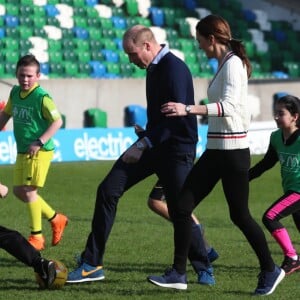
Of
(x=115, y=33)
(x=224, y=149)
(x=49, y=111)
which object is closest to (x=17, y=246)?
(x=224, y=149)

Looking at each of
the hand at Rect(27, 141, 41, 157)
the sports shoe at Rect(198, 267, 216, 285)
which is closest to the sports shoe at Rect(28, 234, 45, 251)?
the hand at Rect(27, 141, 41, 157)

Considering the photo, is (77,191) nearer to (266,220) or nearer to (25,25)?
(266,220)

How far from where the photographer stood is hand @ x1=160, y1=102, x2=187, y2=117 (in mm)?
7215

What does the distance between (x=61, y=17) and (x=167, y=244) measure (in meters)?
18.7

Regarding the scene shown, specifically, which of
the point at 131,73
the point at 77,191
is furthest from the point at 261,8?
the point at 77,191

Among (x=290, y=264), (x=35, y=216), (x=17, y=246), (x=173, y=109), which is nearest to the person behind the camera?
(x=173, y=109)

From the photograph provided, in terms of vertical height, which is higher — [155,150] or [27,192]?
[155,150]

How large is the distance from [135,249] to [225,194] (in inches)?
110

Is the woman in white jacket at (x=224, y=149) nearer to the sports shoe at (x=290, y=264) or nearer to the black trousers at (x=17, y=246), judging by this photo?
the black trousers at (x=17, y=246)

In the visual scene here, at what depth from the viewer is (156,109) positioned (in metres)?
7.94

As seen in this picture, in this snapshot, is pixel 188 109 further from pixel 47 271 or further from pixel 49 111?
pixel 49 111

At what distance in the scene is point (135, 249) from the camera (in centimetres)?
1027

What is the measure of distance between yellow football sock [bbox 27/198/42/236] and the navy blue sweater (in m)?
2.71

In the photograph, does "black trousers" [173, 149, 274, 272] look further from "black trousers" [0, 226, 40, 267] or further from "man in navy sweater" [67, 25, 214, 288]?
"black trousers" [0, 226, 40, 267]
